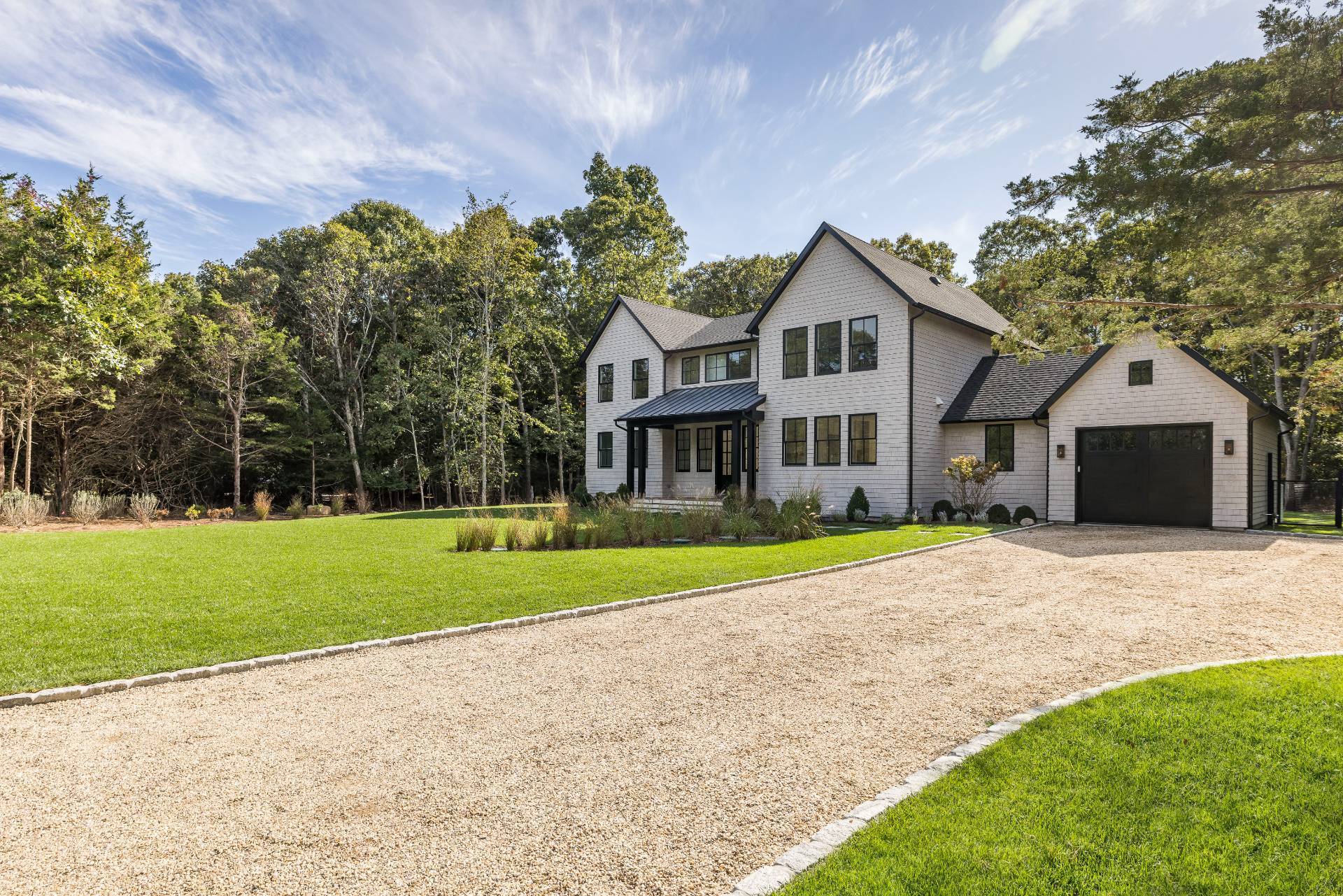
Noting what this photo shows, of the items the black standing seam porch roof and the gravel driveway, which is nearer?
the gravel driveway

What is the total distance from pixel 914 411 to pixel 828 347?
3.26 m

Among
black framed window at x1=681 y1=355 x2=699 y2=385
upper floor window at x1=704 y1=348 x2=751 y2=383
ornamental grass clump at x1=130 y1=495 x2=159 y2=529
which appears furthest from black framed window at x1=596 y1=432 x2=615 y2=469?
ornamental grass clump at x1=130 y1=495 x2=159 y2=529

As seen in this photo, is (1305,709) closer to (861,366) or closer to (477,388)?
(861,366)

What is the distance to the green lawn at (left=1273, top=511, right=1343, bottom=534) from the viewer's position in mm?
14444

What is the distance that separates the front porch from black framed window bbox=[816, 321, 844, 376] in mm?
2155

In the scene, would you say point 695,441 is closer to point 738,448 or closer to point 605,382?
point 738,448

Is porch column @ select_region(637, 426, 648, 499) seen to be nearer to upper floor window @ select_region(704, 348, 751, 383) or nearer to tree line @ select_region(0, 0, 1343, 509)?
upper floor window @ select_region(704, 348, 751, 383)

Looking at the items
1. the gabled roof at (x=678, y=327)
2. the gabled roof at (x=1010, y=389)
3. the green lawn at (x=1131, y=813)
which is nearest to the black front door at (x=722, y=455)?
the gabled roof at (x=678, y=327)

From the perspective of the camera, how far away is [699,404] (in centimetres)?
2112

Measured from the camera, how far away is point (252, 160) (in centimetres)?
1418

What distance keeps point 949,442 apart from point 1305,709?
15044 millimetres

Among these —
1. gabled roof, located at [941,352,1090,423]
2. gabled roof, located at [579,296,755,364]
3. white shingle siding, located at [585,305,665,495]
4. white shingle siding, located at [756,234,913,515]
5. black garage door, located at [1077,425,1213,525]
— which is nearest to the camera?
black garage door, located at [1077,425,1213,525]

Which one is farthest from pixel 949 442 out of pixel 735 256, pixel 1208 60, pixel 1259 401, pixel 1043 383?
pixel 735 256

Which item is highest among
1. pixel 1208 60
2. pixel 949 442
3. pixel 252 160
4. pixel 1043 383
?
pixel 252 160
